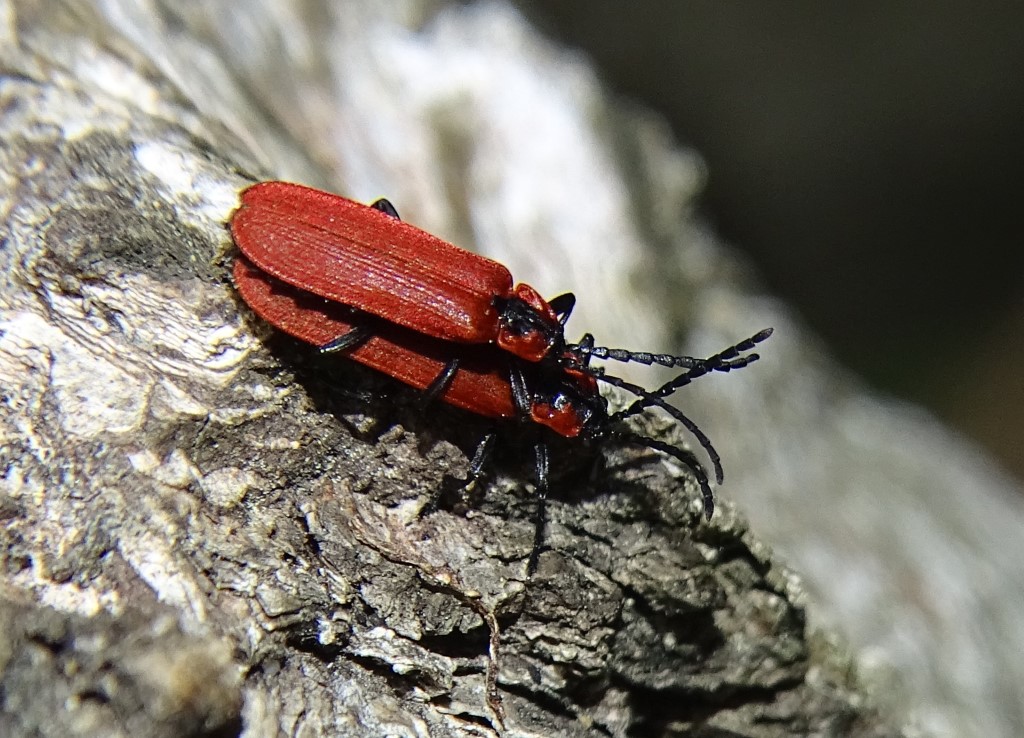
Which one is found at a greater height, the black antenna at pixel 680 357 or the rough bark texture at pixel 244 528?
the black antenna at pixel 680 357

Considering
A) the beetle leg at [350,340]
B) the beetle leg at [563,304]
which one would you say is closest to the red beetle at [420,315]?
the beetle leg at [350,340]

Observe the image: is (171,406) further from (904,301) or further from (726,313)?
(904,301)

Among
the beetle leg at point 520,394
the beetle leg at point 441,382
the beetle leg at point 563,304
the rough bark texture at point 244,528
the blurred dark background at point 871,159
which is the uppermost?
the blurred dark background at point 871,159

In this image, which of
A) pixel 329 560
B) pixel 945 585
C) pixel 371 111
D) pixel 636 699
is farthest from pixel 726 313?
pixel 329 560

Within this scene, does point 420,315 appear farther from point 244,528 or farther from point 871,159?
point 871,159

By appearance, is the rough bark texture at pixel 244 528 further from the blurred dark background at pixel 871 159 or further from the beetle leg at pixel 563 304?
the blurred dark background at pixel 871 159

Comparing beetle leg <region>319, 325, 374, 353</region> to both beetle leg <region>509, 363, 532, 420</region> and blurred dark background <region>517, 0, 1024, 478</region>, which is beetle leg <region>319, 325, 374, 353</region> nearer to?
beetle leg <region>509, 363, 532, 420</region>
